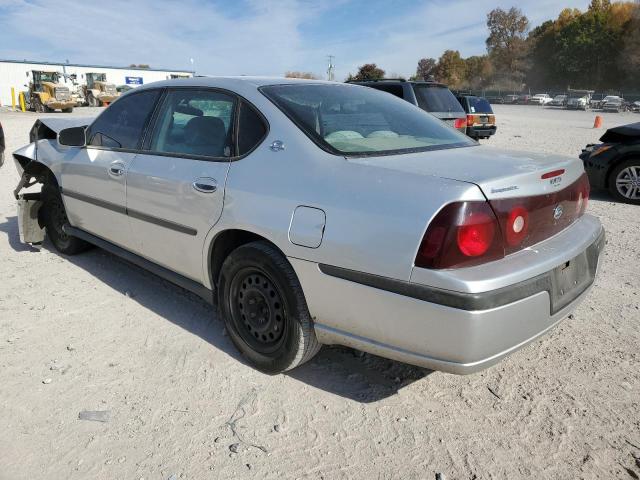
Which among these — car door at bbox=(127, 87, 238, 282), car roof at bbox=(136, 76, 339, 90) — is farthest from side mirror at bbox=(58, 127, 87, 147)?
car roof at bbox=(136, 76, 339, 90)

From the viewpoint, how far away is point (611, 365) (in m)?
2.92

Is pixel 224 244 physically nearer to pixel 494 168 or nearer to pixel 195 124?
pixel 195 124

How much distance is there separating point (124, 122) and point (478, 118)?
1375 centimetres

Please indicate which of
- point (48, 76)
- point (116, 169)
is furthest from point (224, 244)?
point (48, 76)

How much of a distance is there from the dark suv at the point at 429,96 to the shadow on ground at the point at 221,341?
261 inches

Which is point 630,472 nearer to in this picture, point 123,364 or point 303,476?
point 303,476

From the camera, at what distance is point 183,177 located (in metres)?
3.02

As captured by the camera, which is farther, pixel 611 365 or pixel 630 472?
pixel 611 365

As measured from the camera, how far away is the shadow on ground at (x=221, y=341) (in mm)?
2789

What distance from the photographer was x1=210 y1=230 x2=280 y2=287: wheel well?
2854 mm

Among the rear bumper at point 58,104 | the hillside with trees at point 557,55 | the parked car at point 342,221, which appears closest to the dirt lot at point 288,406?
the parked car at point 342,221

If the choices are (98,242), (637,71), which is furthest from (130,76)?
(637,71)

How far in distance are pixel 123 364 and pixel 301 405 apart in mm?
1143

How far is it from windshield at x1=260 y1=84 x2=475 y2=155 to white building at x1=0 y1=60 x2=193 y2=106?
3756cm
